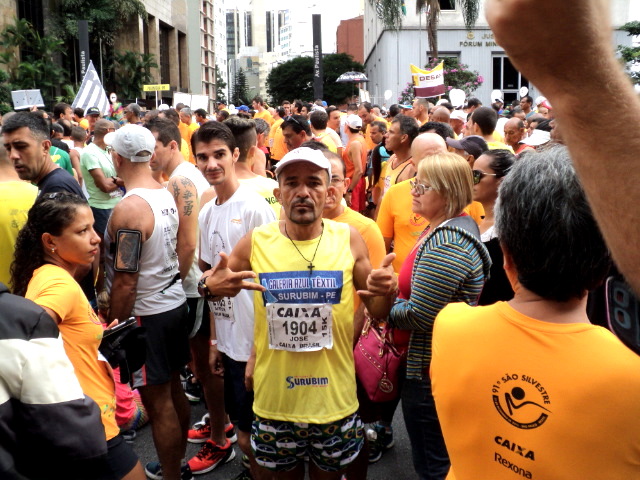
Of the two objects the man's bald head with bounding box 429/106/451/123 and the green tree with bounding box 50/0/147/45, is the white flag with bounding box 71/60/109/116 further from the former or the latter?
the green tree with bounding box 50/0/147/45

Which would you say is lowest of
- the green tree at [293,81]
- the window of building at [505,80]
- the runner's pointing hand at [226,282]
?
the runner's pointing hand at [226,282]

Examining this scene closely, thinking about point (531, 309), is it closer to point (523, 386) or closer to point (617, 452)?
point (523, 386)

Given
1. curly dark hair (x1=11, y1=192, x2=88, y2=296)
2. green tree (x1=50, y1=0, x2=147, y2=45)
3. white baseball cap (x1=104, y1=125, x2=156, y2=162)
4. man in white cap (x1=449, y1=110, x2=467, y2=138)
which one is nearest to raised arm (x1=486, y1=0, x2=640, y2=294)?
curly dark hair (x1=11, y1=192, x2=88, y2=296)

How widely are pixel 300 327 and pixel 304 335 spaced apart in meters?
0.04

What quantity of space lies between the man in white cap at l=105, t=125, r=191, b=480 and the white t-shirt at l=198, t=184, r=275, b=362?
235 millimetres

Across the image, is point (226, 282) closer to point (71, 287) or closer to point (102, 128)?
point (71, 287)

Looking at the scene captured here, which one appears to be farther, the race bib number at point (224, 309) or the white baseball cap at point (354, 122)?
the white baseball cap at point (354, 122)

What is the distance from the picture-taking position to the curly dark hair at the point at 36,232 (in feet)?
9.57

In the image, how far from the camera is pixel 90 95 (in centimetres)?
1330

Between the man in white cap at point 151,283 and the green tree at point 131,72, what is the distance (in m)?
40.3

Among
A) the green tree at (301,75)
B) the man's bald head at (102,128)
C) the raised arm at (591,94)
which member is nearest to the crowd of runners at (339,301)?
the raised arm at (591,94)

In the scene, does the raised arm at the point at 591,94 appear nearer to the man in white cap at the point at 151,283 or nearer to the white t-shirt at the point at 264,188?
the man in white cap at the point at 151,283

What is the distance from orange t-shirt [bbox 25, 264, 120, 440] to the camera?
2674 millimetres

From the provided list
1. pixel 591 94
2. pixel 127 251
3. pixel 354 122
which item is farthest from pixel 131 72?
pixel 591 94
